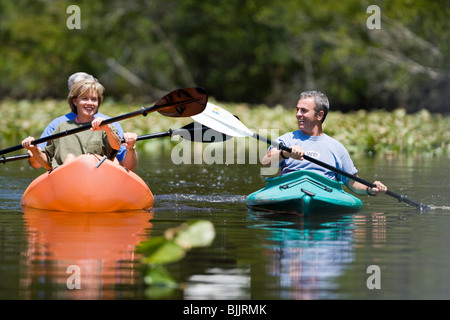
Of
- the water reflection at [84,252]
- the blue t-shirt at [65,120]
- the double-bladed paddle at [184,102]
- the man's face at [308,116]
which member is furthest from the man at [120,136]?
the man's face at [308,116]

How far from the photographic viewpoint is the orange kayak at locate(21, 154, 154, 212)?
22.2 ft

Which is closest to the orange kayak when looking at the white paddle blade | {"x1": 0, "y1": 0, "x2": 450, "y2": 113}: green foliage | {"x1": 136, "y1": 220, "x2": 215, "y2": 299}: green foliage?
the white paddle blade

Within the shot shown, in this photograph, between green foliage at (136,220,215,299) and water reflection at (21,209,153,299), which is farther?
water reflection at (21,209,153,299)

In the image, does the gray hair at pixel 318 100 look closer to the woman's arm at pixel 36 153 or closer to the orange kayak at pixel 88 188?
the orange kayak at pixel 88 188

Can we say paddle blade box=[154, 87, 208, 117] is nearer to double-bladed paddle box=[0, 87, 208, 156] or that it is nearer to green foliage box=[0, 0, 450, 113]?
double-bladed paddle box=[0, 87, 208, 156]

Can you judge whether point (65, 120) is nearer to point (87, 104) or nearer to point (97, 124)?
point (87, 104)

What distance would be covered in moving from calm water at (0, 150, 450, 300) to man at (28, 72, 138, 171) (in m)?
0.47

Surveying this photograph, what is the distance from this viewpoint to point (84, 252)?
16.3 ft

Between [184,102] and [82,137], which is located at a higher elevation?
[184,102]

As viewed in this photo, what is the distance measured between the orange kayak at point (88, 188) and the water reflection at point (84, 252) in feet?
0.30

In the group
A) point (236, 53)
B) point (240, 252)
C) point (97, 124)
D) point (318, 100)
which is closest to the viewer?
point (240, 252)

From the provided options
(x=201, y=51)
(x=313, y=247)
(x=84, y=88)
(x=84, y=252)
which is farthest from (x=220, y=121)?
(x=201, y=51)

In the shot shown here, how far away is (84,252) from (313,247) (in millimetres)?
1376

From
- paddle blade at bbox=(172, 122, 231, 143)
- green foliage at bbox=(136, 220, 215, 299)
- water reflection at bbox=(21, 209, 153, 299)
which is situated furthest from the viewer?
paddle blade at bbox=(172, 122, 231, 143)
